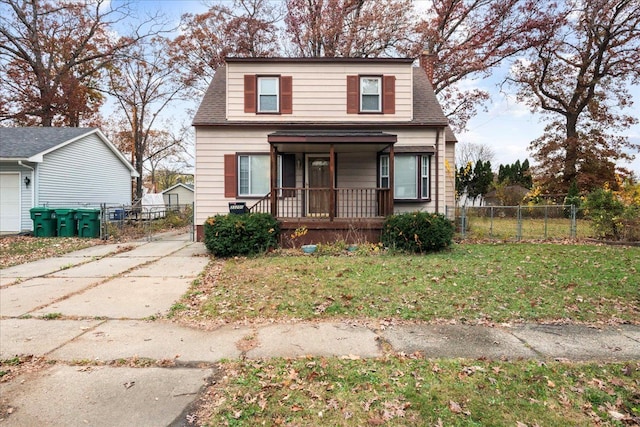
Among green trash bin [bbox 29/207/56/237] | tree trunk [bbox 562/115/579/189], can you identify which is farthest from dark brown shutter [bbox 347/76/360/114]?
tree trunk [bbox 562/115/579/189]

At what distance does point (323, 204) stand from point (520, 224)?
268 inches

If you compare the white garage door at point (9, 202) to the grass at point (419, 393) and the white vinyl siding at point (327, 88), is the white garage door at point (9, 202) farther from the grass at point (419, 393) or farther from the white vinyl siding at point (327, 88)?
the grass at point (419, 393)

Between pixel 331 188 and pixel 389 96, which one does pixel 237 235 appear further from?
pixel 389 96

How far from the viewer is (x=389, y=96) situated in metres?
12.1

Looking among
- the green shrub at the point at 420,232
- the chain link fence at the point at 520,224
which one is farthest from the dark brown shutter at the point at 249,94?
the chain link fence at the point at 520,224

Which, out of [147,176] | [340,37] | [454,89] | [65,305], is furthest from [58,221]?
[147,176]

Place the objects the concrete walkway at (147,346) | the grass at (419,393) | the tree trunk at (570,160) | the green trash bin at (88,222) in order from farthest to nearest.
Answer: the tree trunk at (570,160)
the green trash bin at (88,222)
the concrete walkway at (147,346)
the grass at (419,393)

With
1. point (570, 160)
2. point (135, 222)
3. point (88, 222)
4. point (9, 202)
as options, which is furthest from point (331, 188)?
point (570, 160)

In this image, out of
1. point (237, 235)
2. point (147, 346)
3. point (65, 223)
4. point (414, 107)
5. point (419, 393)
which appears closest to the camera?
point (419, 393)

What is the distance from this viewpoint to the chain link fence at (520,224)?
39.3ft

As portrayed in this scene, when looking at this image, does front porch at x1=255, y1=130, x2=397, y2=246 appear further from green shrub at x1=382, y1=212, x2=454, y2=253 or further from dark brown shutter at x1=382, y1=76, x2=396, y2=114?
dark brown shutter at x1=382, y1=76, x2=396, y2=114

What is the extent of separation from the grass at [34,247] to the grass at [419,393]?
893 cm

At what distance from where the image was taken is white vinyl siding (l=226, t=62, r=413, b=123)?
12.1m

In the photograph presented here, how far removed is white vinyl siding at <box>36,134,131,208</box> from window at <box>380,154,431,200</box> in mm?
14364
